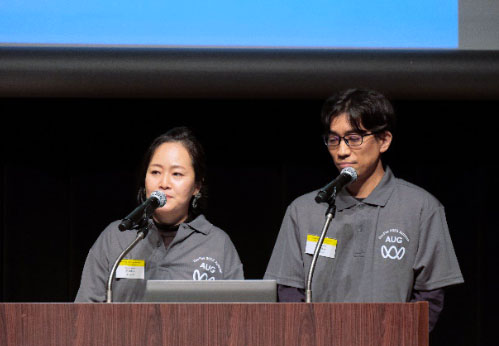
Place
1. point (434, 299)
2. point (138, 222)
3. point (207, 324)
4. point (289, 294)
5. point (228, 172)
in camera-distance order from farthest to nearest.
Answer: point (228, 172) < point (289, 294) < point (434, 299) < point (138, 222) < point (207, 324)

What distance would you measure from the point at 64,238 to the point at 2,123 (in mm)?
652

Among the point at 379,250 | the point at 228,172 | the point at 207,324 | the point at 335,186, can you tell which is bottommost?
the point at 207,324

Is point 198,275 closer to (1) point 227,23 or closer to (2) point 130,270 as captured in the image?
(2) point 130,270

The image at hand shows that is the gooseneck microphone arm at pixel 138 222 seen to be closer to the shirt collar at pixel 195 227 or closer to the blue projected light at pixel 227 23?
the shirt collar at pixel 195 227

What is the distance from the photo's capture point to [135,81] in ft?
9.74

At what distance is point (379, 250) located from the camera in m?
2.36

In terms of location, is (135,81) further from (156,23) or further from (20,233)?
(20,233)

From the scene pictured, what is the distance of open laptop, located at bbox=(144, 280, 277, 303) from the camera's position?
162cm

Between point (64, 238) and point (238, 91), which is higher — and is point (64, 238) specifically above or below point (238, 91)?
below

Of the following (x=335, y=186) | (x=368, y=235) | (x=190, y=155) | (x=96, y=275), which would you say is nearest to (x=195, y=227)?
(x=190, y=155)

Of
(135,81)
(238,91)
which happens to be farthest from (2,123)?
(238,91)

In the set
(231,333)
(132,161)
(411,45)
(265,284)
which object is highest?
(411,45)

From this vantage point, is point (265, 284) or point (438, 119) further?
point (438, 119)

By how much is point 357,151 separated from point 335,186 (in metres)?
0.49
